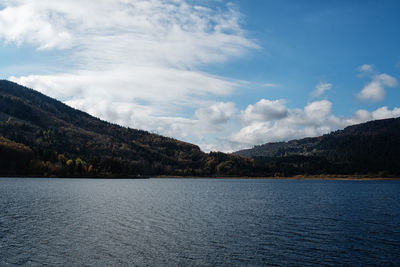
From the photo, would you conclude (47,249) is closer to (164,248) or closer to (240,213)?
(164,248)

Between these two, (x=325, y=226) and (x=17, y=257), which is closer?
(x=17, y=257)

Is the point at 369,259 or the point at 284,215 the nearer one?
the point at 369,259

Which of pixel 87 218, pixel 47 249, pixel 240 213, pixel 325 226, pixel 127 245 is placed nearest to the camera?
pixel 47 249

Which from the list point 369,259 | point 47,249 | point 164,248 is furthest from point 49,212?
point 369,259

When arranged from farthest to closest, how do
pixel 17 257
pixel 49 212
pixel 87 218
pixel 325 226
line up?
pixel 49 212 → pixel 87 218 → pixel 325 226 → pixel 17 257

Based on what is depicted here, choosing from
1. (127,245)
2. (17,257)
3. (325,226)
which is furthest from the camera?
(325,226)

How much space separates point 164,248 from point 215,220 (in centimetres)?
2153

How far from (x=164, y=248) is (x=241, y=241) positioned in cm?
999

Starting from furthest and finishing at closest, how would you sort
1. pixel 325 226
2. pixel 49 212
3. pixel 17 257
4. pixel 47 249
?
1. pixel 49 212
2. pixel 325 226
3. pixel 47 249
4. pixel 17 257

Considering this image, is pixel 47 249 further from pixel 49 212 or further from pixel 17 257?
pixel 49 212

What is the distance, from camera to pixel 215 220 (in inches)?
2298

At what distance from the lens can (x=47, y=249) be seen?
36656mm

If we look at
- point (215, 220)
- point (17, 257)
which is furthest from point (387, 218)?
point (17, 257)

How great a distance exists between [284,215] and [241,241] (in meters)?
26.2
